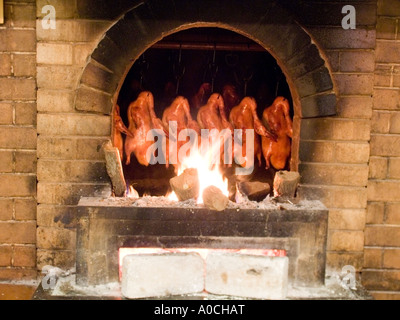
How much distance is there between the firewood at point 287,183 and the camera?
3871mm

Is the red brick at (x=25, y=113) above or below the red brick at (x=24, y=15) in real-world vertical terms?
below

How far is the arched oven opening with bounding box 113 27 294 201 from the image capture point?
4707 millimetres

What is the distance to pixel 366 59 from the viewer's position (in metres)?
3.98

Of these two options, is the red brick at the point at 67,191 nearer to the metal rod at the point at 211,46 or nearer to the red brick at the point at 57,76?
the red brick at the point at 57,76

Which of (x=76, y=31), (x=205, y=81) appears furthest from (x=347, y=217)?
(x=76, y=31)

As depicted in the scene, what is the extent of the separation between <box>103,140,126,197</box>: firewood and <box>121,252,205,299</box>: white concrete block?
65cm

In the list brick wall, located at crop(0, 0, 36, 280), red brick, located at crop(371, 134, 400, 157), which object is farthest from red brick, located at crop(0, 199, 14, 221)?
red brick, located at crop(371, 134, 400, 157)

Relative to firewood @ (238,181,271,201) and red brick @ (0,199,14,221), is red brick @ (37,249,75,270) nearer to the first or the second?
red brick @ (0,199,14,221)

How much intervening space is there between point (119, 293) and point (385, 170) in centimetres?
270

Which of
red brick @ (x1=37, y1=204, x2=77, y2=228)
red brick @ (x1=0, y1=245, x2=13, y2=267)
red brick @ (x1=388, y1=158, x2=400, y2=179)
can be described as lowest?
red brick @ (x1=0, y1=245, x2=13, y2=267)

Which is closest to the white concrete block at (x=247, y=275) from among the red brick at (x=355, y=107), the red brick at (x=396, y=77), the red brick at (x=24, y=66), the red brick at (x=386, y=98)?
the red brick at (x=355, y=107)

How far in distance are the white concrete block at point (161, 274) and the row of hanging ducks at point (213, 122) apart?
4.29 ft

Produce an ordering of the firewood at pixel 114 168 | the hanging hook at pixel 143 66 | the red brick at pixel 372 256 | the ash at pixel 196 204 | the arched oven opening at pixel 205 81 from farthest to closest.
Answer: the hanging hook at pixel 143 66 → the arched oven opening at pixel 205 81 → the red brick at pixel 372 256 → the firewood at pixel 114 168 → the ash at pixel 196 204
